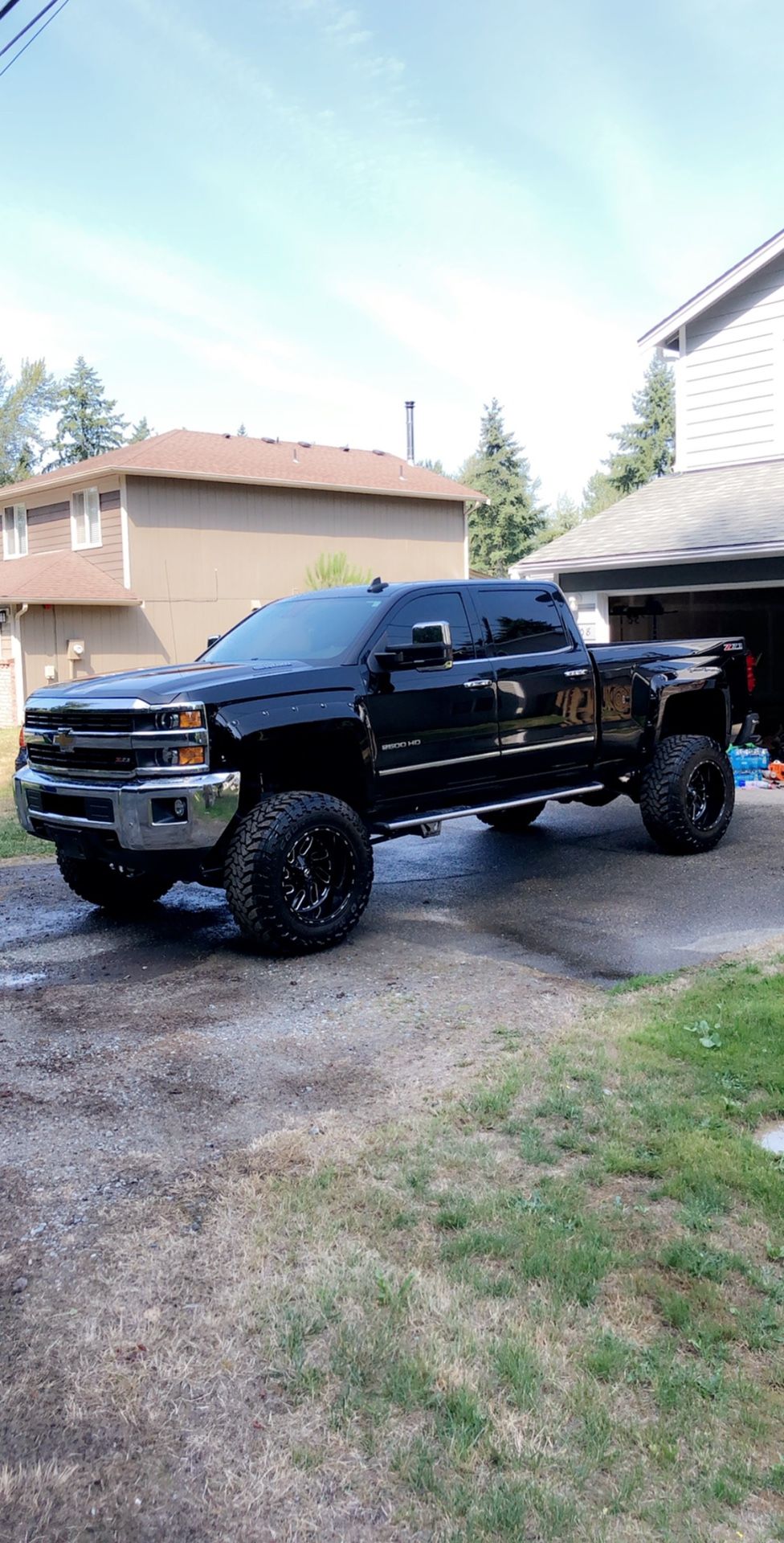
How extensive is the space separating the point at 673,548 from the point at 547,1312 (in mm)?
10936

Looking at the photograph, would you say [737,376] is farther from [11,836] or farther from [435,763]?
[11,836]

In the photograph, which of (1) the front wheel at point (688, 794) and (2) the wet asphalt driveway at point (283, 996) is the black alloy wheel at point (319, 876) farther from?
(1) the front wheel at point (688, 794)

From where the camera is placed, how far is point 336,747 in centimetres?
683

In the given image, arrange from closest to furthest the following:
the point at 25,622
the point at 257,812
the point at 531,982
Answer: the point at 531,982 → the point at 257,812 → the point at 25,622

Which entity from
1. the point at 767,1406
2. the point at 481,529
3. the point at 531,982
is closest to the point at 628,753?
the point at 531,982

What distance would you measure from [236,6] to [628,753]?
7.61m

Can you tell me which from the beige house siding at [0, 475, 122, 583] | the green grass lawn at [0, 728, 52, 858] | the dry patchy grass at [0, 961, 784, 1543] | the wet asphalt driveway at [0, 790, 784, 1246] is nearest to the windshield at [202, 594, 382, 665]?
the wet asphalt driveway at [0, 790, 784, 1246]

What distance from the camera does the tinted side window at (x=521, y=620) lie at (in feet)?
26.0

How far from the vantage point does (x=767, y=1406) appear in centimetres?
263

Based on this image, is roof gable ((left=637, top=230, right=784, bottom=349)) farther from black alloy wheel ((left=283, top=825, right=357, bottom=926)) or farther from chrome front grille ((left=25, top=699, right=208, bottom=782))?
chrome front grille ((left=25, top=699, right=208, bottom=782))

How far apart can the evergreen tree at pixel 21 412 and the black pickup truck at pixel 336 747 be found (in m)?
41.7

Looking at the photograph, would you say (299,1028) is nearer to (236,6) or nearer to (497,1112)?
(497,1112)

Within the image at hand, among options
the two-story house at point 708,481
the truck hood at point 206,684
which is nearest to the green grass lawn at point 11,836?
the truck hood at point 206,684

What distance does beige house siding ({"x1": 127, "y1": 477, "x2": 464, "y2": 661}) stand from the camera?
2481cm
